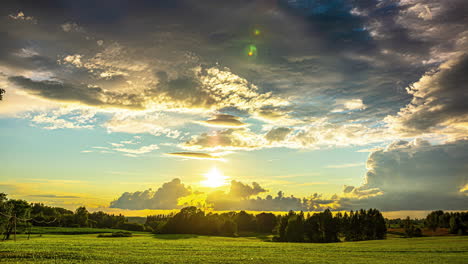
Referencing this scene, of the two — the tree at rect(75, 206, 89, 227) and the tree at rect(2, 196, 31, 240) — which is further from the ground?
the tree at rect(2, 196, 31, 240)

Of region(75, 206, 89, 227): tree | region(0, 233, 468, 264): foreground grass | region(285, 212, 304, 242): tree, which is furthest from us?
region(75, 206, 89, 227): tree

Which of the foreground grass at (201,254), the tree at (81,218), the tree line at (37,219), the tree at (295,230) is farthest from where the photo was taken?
the tree at (81,218)

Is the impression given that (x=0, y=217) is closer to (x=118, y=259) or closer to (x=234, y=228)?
(x=118, y=259)

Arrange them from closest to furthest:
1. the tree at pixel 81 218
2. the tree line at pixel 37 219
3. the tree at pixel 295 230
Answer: the tree line at pixel 37 219 < the tree at pixel 295 230 < the tree at pixel 81 218

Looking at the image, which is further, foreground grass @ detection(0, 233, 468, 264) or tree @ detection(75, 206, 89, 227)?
tree @ detection(75, 206, 89, 227)

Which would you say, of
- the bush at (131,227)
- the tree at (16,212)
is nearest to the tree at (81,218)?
the bush at (131,227)

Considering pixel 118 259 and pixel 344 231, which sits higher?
pixel 118 259

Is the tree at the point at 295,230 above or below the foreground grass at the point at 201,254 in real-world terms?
below

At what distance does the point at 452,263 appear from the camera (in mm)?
44281

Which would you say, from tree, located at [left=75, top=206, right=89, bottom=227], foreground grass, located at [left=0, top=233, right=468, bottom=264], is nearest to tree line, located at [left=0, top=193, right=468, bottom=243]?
tree, located at [left=75, top=206, right=89, bottom=227]

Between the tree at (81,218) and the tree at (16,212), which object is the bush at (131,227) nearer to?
the tree at (81,218)

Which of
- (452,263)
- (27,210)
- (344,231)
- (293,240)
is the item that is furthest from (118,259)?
(344,231)

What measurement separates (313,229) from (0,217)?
11237 centimetres

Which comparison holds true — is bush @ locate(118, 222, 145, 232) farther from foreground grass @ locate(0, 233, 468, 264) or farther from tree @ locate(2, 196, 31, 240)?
foreground grass @ locate(0, 233, 468, 264)
